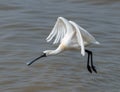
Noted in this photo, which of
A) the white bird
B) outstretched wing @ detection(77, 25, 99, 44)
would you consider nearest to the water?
the white bird

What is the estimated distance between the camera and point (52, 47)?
12.7 m

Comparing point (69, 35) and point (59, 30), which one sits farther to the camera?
point (59, 30)

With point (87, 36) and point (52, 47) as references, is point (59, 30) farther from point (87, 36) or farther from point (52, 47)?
point (52, 47)

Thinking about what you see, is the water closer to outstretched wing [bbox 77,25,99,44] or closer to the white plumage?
the white plumage

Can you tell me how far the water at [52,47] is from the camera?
35.2 ft

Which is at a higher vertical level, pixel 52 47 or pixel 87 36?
pixel 87 36

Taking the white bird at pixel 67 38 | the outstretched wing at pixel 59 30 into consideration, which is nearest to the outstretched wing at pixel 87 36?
the white bird at pixel 67 38

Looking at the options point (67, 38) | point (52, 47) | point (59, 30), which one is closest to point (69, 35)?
point (67, 38)

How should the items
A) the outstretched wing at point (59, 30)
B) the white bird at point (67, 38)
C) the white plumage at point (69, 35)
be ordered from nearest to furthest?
1. the white plumage at point (69, 35)
2. the white bird at point (67, 38)
3. the outstretched wing at point (59, 30)

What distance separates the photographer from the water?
10.7 meters

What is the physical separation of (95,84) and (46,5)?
5395 mm

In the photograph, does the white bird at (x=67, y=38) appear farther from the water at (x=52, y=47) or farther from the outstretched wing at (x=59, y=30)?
the water at (x=52, y=47)

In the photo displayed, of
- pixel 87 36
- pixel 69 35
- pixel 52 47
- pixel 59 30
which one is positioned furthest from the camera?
pixel 52 47

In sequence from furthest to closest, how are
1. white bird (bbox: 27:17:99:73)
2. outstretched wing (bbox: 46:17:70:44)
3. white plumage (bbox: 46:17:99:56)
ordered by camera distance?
outstretched wing (bbox: 46:17:70:44), white bird (bbox: 27:17:99:73), white plumage (bbox: 46:17:99:56)
